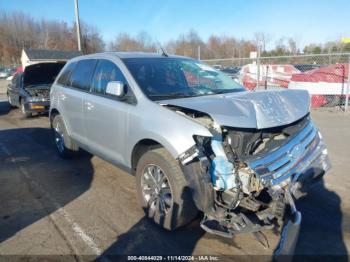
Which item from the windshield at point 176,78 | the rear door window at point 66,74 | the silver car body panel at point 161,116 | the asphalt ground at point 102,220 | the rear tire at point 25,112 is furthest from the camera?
the rear tire at point 25,112

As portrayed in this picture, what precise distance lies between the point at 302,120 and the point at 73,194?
3.18 m

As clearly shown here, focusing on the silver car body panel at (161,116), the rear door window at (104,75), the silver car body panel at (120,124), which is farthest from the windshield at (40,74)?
the rear door window at (104,75)

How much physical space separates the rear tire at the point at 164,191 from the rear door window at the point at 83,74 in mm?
1900

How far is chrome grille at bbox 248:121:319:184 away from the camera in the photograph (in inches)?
111

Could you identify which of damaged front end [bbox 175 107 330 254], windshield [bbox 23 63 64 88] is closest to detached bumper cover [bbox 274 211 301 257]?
damaged front end [bbox 175 107 330 254]

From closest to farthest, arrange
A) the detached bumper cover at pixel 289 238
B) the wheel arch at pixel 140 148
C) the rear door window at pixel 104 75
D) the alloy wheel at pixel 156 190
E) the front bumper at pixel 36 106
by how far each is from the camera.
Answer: the detached bumper cover at pixel 289 238 → the alloy wheel at pixel 156 190 → the wheel arch at pixel 140 148 → the rear door window at pixel 104 75 → the front bumper at pixel 36 106

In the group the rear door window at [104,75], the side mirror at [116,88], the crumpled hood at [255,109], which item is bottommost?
the crumpled hood at [255,109]

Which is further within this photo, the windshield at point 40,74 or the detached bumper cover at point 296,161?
the windshield at point 40,74

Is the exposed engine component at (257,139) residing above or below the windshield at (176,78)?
below

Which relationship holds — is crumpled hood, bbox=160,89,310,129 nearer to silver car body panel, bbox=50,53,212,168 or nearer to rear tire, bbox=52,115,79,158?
silver car body panel, bbox=50,53,212,168

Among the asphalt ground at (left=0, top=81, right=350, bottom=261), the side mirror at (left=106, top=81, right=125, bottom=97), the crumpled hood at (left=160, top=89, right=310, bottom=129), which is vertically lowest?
the asphalt ground at (left=0, top=81, right=350, bottom=261)

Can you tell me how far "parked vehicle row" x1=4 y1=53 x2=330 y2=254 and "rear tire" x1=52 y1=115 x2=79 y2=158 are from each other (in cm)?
151

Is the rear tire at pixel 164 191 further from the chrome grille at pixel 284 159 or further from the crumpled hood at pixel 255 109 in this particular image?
the chrome grille at pixel 284 159

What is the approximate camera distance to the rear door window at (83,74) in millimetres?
4719
